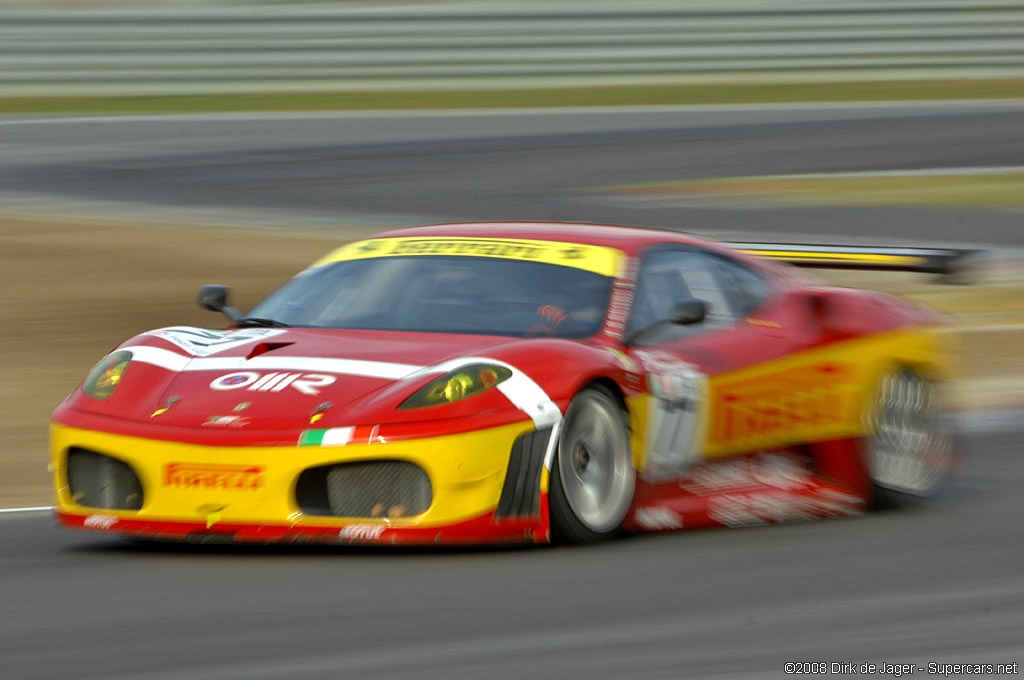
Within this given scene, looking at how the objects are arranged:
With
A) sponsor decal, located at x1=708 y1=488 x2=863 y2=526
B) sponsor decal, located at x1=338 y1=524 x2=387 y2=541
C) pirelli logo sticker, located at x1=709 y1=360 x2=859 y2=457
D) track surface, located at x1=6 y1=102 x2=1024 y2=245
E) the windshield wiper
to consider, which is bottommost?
track surface, located at x1=6 y1=102 x2=1024 y2=245

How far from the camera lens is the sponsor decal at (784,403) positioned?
21.6ft

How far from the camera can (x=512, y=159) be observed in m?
21.1

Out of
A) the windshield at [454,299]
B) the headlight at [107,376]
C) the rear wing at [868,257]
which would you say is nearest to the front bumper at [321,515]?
the headlight at [107,376]

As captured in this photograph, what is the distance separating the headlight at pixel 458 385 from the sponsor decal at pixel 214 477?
49 centimetres

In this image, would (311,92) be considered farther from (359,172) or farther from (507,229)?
(507,229)

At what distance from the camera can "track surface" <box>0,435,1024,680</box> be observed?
428 cm

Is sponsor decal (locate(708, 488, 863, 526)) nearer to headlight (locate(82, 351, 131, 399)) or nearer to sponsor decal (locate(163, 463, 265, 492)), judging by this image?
sponsor decal (locate(163, 463, 265, 492))

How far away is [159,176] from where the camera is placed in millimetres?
19641

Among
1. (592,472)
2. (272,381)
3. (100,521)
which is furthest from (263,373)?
(592,472)

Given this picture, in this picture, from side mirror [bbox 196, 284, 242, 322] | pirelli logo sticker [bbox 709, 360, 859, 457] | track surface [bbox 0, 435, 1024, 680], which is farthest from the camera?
side mirror [bbox 196, 284, 242, 322]

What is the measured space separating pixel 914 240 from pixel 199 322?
6840 mm

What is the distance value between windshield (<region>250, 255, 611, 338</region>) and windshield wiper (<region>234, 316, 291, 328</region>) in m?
0.04

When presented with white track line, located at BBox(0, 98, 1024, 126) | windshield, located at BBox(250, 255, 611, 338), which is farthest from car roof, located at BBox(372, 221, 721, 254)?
white track line, located at BBox(0, 98, 1024, 126)

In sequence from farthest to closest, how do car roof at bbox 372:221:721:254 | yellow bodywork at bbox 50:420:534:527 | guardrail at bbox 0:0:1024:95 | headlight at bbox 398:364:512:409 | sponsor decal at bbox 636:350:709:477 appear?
guardrail at bbox 0:0:1024:95 → car roof at bbox 372:221:721:254 → sponsor decal at bbox 636:350:709:477 → headlight at bbox 398:364:512:409 → yellow bodywork at bbox 50:420:534:527
